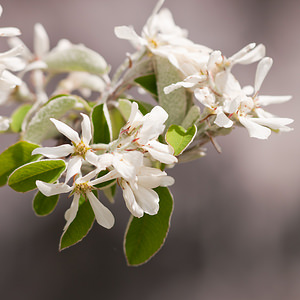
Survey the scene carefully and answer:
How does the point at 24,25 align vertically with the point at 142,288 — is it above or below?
above

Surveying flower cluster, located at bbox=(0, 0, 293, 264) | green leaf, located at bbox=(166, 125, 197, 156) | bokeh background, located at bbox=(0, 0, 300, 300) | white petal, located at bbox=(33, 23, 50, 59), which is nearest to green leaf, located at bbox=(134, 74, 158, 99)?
flower cluster, located at bbox=(0, 0, 293, 264)

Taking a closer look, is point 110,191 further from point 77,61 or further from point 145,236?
point 77,61

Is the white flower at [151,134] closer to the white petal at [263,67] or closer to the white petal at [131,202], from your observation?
the white petal at [131,202]

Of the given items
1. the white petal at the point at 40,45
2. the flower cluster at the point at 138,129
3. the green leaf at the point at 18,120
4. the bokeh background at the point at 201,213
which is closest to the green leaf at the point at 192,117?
the flower cluster at the point at 138,129

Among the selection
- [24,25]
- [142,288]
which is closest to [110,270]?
[142,288]

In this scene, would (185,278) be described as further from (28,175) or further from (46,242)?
(28,175)

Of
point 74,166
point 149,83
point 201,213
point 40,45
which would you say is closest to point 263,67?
point 149,83
